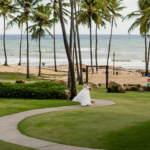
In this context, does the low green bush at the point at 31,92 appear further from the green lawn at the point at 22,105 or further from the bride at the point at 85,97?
the bride at the point at 85,97

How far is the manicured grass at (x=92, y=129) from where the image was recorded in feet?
28.2

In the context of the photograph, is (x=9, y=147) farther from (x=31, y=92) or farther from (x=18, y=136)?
(x=31, y=92)

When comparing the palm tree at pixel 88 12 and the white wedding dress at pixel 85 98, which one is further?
the palm tree at pixel 88 12

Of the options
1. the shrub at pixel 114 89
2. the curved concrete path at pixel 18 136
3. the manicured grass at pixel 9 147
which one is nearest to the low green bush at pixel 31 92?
the curved concrete path at pixel 18 136

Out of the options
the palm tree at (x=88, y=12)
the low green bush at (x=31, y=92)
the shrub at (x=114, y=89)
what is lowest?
the shrub at (x=114, y=89)

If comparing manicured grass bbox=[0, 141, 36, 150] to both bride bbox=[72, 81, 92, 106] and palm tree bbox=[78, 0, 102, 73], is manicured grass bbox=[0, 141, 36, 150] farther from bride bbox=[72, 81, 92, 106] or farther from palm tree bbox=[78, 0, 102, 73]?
palm tree bbox=[78, 0, 102, 73]

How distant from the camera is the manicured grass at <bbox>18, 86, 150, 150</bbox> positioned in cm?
859

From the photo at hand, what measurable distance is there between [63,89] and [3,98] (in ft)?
12.9

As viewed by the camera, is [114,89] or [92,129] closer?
[92,129]

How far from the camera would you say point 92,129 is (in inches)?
406

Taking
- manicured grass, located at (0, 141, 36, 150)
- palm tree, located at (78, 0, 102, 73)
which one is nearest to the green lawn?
manicured grass, located at (0, 141, 36, 150)

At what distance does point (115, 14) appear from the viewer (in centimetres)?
4756

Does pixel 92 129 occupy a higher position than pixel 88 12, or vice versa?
pixel 88 12

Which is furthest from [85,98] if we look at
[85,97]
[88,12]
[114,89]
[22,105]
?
[88,12]
